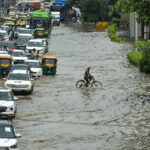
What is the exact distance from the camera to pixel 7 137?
2247 centimetres

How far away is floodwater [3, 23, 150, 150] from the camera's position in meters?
27.5

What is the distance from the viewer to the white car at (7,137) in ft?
70.5

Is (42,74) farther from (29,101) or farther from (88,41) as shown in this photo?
(88,41)

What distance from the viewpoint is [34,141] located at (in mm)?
27000

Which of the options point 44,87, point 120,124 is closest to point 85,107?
point 120,124

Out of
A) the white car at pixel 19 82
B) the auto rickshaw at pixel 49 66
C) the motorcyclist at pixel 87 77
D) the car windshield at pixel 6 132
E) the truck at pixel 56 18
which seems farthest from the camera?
the truck at pixel 56 18

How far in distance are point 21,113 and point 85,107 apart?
4483 mm

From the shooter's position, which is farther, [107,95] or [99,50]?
[99,50]

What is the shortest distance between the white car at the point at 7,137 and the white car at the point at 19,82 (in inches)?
677

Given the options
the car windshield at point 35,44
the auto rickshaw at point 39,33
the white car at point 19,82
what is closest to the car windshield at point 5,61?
the white car at point 19,82

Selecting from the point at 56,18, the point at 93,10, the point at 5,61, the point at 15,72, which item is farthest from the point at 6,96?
the point at 93,10

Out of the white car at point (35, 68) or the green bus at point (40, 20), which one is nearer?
the white car at point (35, 68)

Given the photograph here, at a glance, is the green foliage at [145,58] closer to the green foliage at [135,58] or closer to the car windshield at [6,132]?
the green foliage at [135,58]

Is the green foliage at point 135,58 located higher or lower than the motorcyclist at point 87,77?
lower
